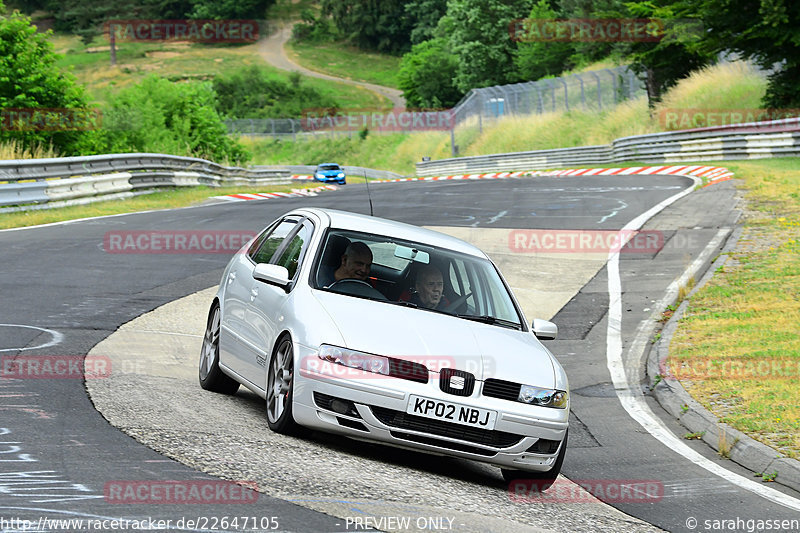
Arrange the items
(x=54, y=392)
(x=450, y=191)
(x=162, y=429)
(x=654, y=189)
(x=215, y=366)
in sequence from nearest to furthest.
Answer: (x=162, y=429)
(x=54, y=392)
(x=215, y=366)
(x=654, y=189)
(x=450, y=191)

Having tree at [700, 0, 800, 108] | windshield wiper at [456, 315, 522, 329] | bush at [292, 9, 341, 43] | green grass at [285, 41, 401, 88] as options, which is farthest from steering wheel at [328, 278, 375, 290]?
bush at [292, 9, 341, 43]

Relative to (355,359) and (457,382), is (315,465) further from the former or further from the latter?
(457,382)

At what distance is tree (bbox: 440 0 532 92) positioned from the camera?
96.5 meters

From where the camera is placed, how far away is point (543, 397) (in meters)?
7.06

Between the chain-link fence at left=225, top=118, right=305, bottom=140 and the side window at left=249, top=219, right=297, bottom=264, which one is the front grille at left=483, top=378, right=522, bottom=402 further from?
the chain-link fence at left=225, top=118, right=305, bottom=140

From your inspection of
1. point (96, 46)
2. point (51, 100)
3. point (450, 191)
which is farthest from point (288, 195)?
point (96, 46)

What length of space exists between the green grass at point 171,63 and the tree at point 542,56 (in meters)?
43.2

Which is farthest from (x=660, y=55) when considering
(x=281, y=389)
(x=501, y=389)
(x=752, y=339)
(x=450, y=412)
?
(x=450, y=412)

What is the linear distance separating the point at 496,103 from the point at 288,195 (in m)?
33.5

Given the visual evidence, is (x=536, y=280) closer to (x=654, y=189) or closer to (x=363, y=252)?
(x=363, y=252)

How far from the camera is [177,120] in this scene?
40.4 m

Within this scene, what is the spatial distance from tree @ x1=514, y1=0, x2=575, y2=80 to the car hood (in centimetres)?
8002

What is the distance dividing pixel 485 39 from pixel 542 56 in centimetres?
1116

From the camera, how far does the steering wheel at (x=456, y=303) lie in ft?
26.0
